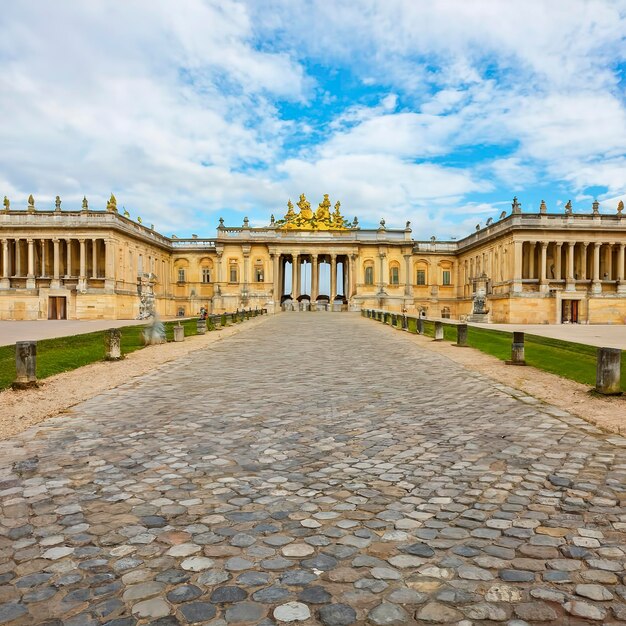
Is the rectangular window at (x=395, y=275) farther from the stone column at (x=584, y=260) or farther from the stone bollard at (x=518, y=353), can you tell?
the stone bollard at (x=518, y=353)

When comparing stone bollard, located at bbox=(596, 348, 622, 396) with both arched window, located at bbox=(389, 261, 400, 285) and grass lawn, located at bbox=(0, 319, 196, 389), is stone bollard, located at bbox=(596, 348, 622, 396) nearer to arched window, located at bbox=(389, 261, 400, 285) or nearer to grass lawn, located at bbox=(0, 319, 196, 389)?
grass lawn, located at bbox=(0, 319, 196, 389)

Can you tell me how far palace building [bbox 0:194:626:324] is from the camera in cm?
4844

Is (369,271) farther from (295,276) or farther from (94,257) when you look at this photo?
(94,257)

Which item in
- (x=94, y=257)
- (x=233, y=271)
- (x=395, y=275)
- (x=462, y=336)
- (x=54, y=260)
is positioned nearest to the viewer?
(x=462, y=336)

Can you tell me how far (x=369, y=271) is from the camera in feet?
228

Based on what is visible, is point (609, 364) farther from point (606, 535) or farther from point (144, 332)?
point (144, 332)

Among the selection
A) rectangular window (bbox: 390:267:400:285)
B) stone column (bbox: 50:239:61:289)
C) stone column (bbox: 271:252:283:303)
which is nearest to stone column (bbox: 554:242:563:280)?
rectangular window (bbox: 390:267:400:285)

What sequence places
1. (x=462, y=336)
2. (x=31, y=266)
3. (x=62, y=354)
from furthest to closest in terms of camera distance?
(x=31, y=266), (x=462, y=336), (x=62, y=354)

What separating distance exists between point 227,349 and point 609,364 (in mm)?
12349

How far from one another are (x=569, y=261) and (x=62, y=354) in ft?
159

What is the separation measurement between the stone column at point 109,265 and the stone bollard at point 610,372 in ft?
151

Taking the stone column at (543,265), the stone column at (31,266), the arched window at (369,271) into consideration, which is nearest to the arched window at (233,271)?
the arched window at (369,271)

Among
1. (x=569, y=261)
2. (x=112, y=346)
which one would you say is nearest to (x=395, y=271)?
(x=569, y=261)

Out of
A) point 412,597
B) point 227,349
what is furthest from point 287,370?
point 412,597
